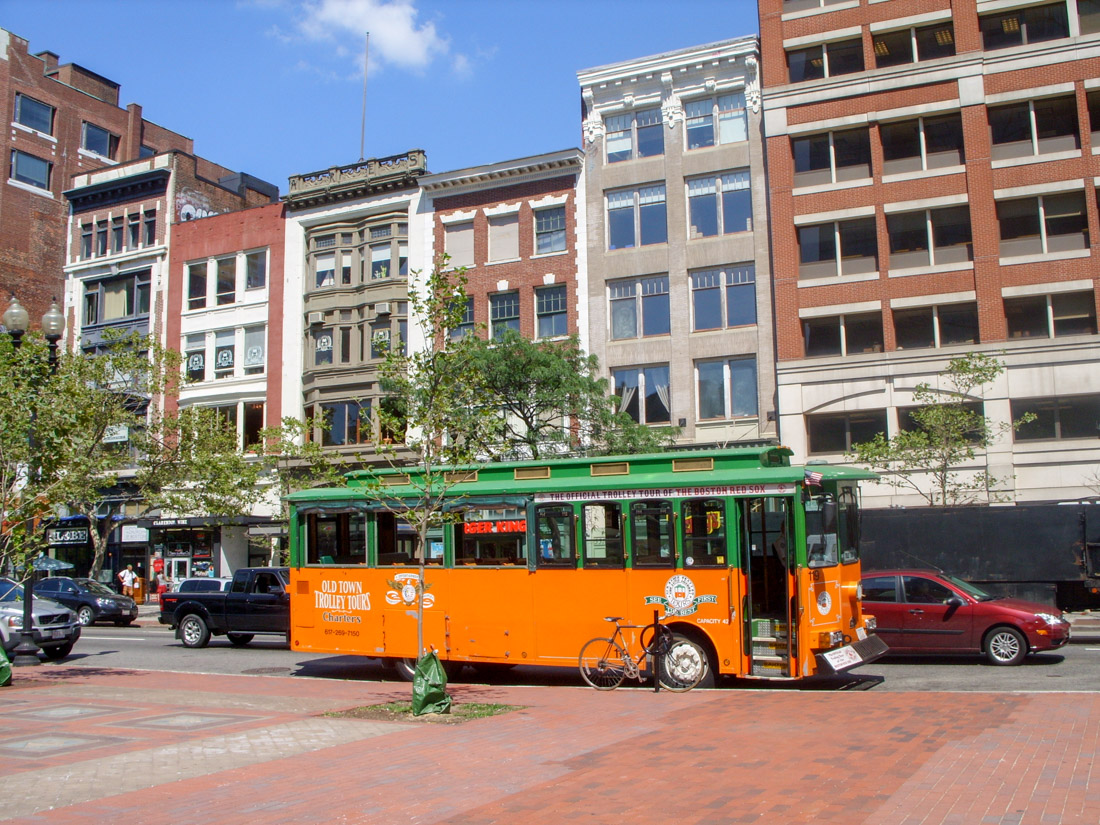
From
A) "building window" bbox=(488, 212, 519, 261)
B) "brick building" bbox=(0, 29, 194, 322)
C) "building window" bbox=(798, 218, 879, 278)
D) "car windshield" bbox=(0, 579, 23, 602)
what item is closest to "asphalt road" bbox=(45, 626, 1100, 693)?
"car windshield" bbox=(0, 579, 23, 602)

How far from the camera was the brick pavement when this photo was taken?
24.1 ft

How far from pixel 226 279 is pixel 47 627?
82.8 feet

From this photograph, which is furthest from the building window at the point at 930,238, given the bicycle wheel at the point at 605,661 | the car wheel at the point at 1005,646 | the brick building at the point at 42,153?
the brick building at the point at 42,153

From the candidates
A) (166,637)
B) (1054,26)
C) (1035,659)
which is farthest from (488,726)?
(1054,26)

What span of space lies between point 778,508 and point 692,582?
1569mm

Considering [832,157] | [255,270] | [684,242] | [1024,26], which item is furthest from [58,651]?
[1024,26]

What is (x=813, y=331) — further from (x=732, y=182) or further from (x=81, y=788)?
(x=81, y=788)

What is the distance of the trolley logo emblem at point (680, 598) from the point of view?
44.2 ft

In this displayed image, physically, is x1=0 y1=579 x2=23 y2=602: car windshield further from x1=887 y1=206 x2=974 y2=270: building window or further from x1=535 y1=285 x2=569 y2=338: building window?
x1=887 y1=206 x2=974 y2=270: building window

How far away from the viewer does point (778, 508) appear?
1321cm

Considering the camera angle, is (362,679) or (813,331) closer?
(362,679)

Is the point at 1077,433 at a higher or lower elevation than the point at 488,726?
higher

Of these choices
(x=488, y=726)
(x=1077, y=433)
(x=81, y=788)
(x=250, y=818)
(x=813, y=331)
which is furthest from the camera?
(x=813, y=331)

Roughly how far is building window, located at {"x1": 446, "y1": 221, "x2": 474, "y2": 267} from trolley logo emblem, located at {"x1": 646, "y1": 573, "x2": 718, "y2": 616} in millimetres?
Answer: 25334
